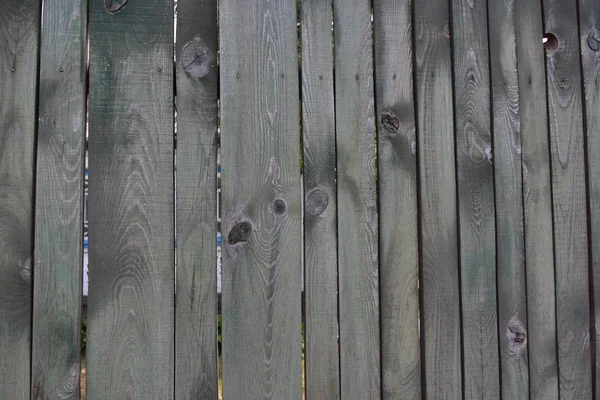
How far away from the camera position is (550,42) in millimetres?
2129

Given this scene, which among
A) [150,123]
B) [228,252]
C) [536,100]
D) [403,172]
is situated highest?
[536,100]

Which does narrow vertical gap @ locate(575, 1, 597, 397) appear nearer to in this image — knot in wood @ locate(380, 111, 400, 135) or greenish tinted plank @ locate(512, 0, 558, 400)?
greenish tinted plank @ locate(512, 0, 558, 400)

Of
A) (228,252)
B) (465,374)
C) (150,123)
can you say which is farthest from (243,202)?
(465,374)

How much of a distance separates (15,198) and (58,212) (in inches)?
5.3

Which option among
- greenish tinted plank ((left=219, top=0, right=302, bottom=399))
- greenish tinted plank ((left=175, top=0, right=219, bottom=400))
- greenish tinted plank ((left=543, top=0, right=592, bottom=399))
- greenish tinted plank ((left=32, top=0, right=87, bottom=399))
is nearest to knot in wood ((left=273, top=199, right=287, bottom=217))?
greenish tinted plank ((left=219, top=0, right=302, bottom=399))

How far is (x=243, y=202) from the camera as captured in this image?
1.83 meters

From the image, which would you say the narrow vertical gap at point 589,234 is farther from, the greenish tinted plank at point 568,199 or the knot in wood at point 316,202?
the knot in wood at point 316,202

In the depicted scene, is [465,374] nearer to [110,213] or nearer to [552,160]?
[552,160]

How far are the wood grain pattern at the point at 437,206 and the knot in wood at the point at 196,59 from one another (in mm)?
771

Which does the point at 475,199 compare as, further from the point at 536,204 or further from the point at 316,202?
the point at 316,202

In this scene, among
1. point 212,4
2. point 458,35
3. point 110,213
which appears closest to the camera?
point 110,213

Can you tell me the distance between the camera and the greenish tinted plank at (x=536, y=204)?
202 centimetres

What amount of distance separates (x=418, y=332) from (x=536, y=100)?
1009 millimetres

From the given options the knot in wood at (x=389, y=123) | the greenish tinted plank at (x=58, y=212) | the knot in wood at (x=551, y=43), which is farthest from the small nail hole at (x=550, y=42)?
the greenish tinted plank at (x=58, y=212)
